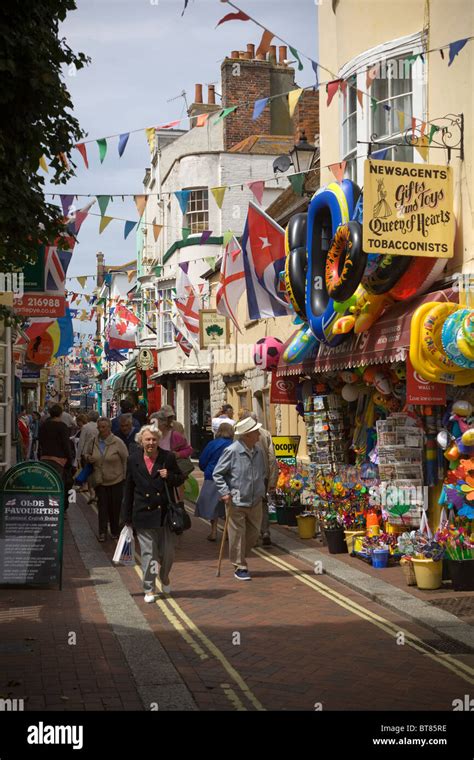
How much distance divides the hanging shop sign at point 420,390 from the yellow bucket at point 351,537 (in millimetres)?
2469

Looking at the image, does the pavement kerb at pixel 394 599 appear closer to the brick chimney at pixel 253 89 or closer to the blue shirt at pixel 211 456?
the blue shirt at pixel 211 456

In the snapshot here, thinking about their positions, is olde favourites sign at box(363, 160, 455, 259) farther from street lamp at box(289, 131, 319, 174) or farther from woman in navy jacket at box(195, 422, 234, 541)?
woman in navy jacket at box(195, 422, 234, 541)

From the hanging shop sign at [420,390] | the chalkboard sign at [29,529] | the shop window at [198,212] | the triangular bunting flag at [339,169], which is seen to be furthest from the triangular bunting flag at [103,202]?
the shop window at [198,212]

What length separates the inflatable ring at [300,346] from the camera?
14070mm

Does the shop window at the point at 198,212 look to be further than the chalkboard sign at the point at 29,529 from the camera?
Yes

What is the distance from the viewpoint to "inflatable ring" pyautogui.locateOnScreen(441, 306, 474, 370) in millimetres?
9172

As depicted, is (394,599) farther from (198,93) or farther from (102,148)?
(198,93)

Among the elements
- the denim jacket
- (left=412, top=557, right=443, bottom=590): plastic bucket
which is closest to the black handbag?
the denim jacket

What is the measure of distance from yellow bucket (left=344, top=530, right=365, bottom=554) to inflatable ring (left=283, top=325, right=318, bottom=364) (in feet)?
10.6

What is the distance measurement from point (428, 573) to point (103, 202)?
6.50 metres

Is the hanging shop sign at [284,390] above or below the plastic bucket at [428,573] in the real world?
above

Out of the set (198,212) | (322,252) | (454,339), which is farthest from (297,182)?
(198,212)

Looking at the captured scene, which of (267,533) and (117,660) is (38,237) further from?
(267,533)
